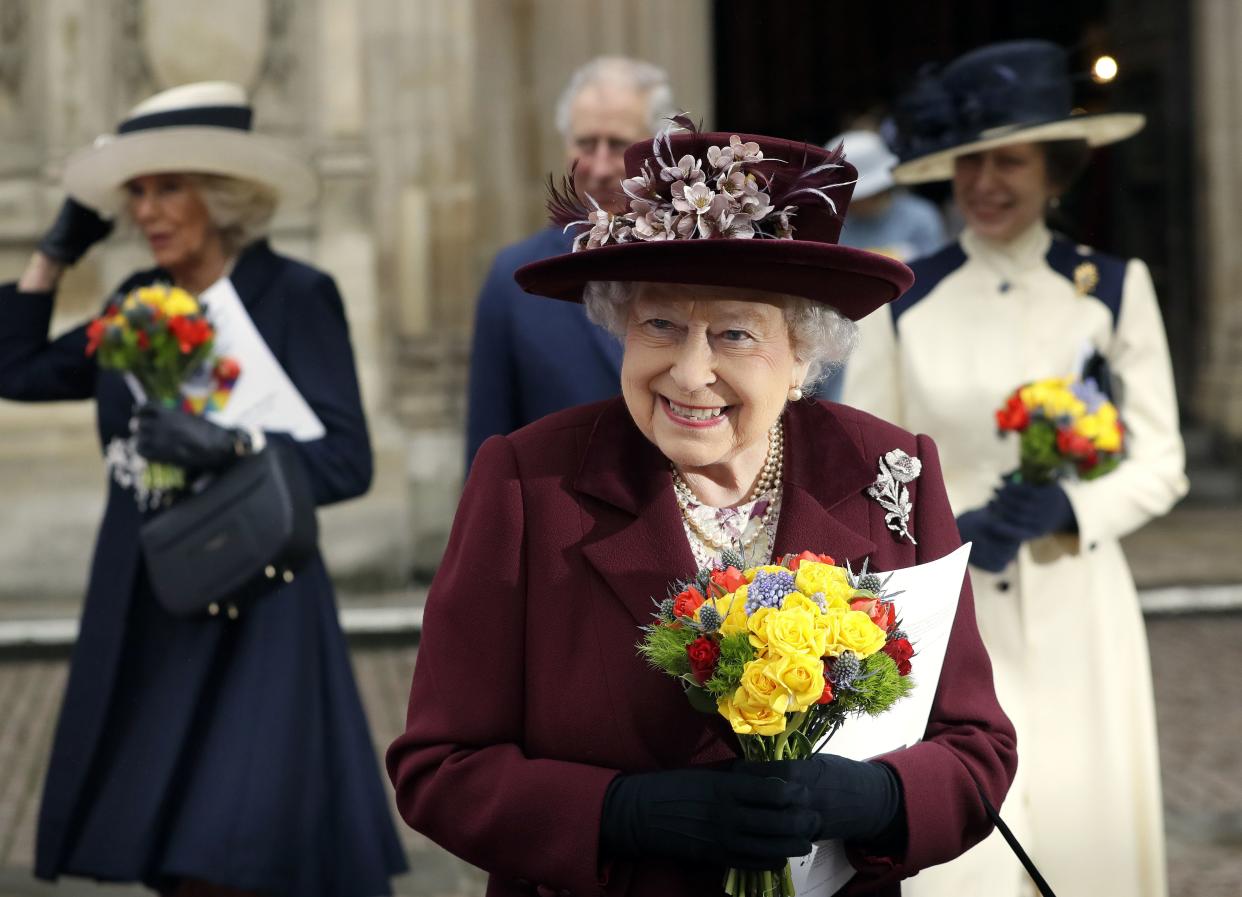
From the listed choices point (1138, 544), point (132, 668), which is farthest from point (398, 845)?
point (1138, 544)

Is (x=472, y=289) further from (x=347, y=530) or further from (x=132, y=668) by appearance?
(x=132, y=668)

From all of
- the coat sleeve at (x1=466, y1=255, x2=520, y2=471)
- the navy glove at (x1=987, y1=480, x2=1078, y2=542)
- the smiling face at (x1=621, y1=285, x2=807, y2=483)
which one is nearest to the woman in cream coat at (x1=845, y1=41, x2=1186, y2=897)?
the navy glove at (x1=987, y1=480, x2=1078, y2=542)

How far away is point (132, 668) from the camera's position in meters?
4.48

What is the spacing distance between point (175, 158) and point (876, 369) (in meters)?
1.81

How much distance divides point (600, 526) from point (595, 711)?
26 centimetres

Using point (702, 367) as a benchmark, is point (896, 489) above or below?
below

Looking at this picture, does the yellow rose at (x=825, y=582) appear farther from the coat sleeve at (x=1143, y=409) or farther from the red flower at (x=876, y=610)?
the coat sleeve at (x=1143, y=409)

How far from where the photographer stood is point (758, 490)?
8.65 ft

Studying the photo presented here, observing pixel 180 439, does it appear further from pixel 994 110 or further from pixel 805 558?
pixel 805 558

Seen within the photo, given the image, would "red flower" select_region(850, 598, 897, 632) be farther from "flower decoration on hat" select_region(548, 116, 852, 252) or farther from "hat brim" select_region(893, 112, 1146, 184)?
"hat brim" select_region(893, 112, 1146, 184)

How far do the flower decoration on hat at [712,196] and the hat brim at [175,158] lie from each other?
241cm

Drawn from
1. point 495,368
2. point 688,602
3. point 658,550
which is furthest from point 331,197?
point 688,602

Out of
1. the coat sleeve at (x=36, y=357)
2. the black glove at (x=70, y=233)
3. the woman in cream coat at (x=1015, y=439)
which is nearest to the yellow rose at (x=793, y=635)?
the woman in cream coat at (x=1015, y=439)

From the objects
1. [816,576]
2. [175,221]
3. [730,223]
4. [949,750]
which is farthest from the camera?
[175,221]
